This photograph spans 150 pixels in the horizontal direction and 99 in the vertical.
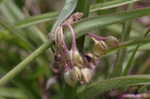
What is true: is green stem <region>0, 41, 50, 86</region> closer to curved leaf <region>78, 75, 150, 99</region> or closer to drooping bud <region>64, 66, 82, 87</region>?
drooping bud <region>64, 66, 82, 87</region>

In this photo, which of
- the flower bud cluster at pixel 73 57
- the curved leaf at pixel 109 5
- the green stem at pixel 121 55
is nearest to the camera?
the flower bud cluster at pixel 73 57

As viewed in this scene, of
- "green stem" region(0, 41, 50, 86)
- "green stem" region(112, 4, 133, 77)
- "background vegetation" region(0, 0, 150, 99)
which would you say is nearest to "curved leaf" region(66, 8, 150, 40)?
"background vegetation" region(0, 0, 150, 99)

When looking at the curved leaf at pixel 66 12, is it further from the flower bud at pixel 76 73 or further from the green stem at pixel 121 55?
the green stem at pixel 121 55

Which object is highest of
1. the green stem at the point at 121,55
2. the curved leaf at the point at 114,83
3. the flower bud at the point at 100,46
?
the green stem at the point at 121,55

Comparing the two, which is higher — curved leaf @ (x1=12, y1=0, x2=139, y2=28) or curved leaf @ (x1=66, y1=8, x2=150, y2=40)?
curved leaf @ (x1=12, y1=0, x2=139, y2=28)

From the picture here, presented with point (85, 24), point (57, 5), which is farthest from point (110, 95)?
point (57, 5)

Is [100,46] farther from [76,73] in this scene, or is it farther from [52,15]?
[52,15]

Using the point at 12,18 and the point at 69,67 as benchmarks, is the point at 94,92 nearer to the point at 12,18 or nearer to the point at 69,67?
the point at 69,67

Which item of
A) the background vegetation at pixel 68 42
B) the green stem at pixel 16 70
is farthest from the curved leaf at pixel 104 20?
Answer: the green stem at pixel 16 70
